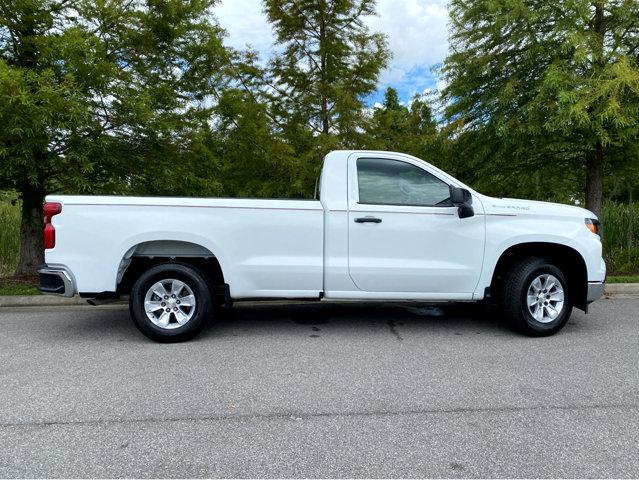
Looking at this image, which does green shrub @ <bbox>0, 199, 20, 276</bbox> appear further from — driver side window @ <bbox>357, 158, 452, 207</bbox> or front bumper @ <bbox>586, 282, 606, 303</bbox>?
front bumper @ <bbox>586, 282, 606, 303</bbox>

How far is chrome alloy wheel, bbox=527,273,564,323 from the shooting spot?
212 inches

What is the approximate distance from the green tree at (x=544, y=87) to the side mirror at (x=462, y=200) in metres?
3.23

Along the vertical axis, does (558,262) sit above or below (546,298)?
above

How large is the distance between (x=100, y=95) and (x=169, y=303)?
145 inches

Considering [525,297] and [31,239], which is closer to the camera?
[525,297]

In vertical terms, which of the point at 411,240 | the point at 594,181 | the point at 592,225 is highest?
the point at 594,181

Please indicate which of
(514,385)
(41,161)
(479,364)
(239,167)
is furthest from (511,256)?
(41,161)

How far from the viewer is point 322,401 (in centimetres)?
363

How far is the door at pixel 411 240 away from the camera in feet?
17.4

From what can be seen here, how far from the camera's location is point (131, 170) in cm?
816

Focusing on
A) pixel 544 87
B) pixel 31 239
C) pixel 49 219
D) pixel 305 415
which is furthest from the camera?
pixel 31 239

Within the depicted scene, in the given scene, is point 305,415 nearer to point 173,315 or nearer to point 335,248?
point 335,248

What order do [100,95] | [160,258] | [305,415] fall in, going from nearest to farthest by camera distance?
[305,415], [160,258], [100,95]

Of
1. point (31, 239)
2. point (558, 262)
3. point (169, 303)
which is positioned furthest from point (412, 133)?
point (31, 239)
